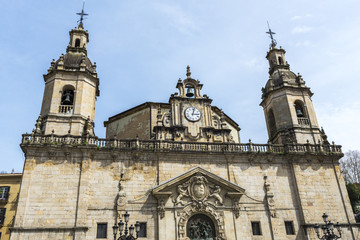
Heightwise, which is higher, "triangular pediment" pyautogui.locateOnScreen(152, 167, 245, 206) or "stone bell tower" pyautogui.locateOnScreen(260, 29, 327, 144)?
"stone bell tower" pyautogui.locateOnScreen(260, 29, 327, 144)

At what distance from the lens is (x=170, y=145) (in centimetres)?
2100

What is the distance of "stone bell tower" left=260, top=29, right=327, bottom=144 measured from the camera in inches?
949

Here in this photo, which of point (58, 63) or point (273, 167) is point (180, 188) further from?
point (58, 63)

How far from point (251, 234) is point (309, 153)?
7.33 m

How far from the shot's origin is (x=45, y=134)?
20.4m

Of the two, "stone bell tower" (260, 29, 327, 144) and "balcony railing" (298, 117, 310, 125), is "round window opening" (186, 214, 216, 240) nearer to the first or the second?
"stone bell tower" (260, 29, 327, 144)

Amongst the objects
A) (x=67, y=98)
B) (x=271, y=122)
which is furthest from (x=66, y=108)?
(x=271, y=122)

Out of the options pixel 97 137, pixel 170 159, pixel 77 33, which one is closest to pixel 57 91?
pixel 97 137

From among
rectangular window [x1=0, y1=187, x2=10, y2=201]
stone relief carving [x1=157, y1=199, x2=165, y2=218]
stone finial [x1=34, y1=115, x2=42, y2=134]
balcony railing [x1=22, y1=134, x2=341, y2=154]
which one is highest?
stone finial [x1=34, y1=115, x2=42, y2=134]

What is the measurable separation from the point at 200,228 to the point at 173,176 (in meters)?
3.56

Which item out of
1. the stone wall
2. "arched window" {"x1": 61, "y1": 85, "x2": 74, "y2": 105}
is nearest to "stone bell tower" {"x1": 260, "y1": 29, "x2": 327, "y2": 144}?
the stone wall

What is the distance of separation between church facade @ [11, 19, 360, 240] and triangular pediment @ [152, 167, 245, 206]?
0.06m

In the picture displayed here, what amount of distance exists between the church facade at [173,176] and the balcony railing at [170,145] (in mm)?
68

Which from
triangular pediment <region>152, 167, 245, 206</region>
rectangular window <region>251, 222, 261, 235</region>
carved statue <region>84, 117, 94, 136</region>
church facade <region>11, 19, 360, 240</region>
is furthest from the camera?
carved statue <region>84, 117, 94, 136</region>
